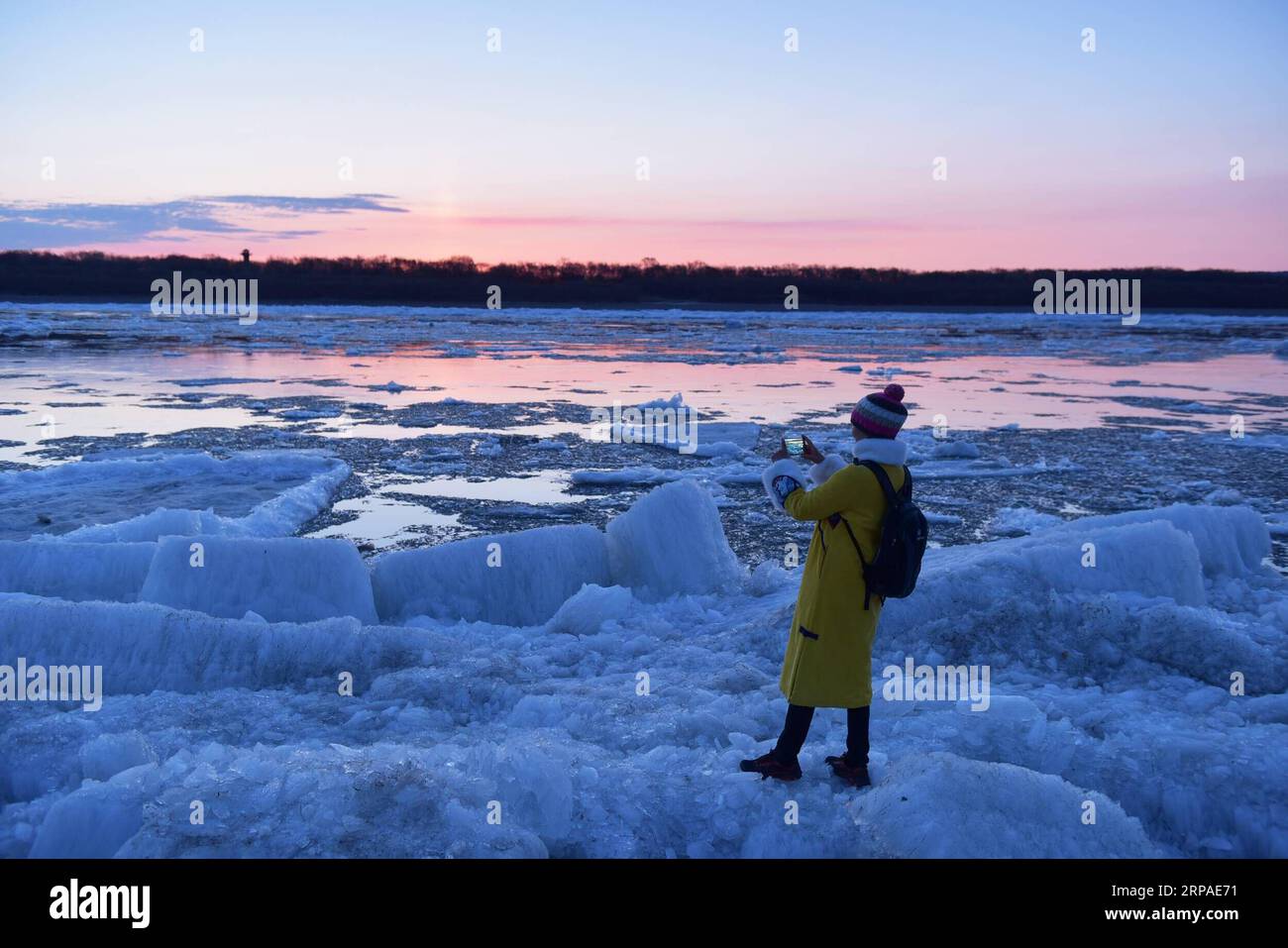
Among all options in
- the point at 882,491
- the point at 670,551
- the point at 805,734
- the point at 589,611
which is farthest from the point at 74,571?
A: the point at 882,491

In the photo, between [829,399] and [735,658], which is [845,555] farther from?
[829,399]

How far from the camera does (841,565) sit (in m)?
3.49

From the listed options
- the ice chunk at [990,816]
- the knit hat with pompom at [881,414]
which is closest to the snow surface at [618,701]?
the ice chunk at [990,816]

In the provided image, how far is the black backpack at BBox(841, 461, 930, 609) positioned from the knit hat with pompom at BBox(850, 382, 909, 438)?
142mm

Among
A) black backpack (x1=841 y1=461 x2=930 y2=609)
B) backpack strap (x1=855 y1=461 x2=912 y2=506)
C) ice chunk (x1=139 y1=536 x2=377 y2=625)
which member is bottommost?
ice chunk (x1=139 y1=536 x2=377 y2=625)

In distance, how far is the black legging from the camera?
3.62 metres

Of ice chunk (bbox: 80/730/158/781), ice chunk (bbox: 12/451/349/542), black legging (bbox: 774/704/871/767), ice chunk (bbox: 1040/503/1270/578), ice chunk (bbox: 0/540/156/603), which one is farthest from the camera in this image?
ice chunk (bbox: 12/451/349/542)

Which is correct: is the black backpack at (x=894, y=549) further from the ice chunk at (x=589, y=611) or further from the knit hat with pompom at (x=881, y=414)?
the ice chunk at (x=589, y=611)

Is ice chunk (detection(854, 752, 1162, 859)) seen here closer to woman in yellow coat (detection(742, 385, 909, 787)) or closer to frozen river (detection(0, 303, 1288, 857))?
frozen river (detection(0, 303, 1288, 857))

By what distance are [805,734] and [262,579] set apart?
11.4ft

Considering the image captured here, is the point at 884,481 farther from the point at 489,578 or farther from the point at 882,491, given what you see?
the point at 489,578

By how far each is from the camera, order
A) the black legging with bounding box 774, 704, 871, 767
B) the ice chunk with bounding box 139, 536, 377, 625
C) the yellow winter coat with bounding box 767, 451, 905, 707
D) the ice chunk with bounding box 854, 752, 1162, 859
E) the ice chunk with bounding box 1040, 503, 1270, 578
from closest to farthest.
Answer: the ice chunk with bounding box 854, 752, 1162, 859 → the yellow winter coat with bounding box 767, 451, 905, 707 → the black legging with bounding box 774, 704, 871, 767 → the ice chunk with bounding box 139, 536, 377, 625 → the ice chunk with bounding box 1040, 503, 1270, 578

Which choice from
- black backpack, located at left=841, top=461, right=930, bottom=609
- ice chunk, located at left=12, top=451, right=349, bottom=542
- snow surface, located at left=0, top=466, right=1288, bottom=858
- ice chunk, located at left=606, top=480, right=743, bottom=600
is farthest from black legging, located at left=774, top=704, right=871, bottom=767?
ice chunk, located at left=12, top=451, right=349, bottom=542
